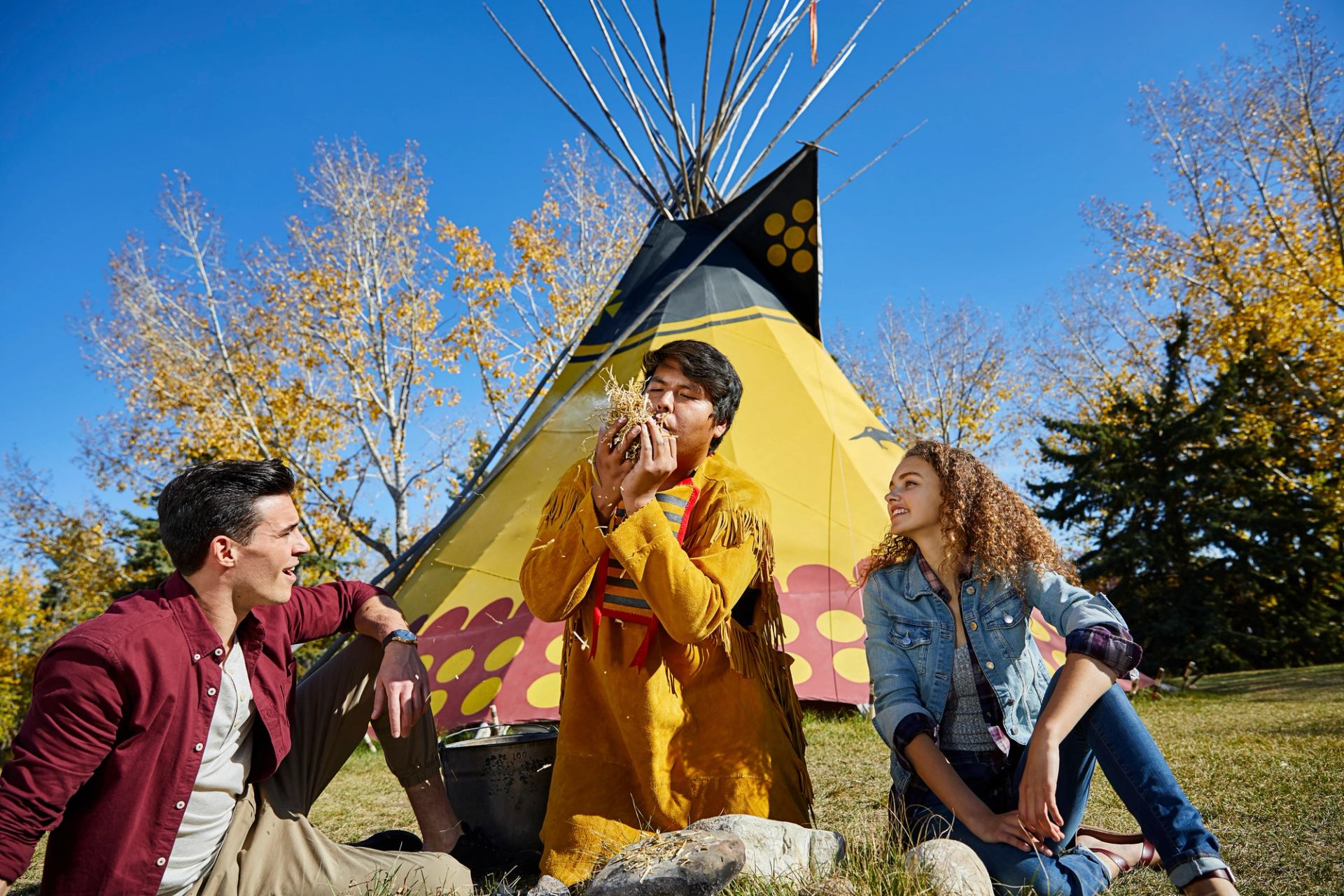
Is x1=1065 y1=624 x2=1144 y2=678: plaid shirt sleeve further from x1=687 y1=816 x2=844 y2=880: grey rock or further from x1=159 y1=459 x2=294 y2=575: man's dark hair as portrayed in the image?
x1=159 y1=459 x2=294 y2=575: man's dark hair

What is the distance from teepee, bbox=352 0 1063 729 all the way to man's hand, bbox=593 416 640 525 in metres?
2.00

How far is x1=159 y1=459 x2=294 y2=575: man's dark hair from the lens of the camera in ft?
5.65

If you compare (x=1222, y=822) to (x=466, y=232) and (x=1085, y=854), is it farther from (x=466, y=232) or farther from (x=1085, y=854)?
(x=466, y=232)

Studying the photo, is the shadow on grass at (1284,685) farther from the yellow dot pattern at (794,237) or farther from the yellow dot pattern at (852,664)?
the yellow dot pattern at (794,237)

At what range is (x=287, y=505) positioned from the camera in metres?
1.84

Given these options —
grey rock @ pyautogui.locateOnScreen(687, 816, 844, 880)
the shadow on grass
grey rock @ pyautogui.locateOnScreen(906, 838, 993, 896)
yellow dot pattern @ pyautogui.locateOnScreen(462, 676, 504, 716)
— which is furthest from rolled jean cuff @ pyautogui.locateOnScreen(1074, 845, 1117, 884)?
the shadow on grass

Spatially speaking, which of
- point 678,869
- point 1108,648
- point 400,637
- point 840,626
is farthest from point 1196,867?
point 840,626

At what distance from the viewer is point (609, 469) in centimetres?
195

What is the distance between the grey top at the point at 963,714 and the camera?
1.99 meters

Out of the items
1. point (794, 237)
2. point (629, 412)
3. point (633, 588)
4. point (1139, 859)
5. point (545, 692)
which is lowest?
point (1139, 859)

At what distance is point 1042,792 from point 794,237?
4.20 m

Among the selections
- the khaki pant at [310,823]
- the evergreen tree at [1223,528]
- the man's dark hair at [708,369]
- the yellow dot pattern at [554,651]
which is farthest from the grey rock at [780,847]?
the evergreen tree at [1223,528]

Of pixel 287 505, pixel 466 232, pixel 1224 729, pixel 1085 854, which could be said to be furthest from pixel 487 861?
pixel 466 232

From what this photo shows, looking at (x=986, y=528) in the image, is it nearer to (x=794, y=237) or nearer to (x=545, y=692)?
(x=545, y=692)
